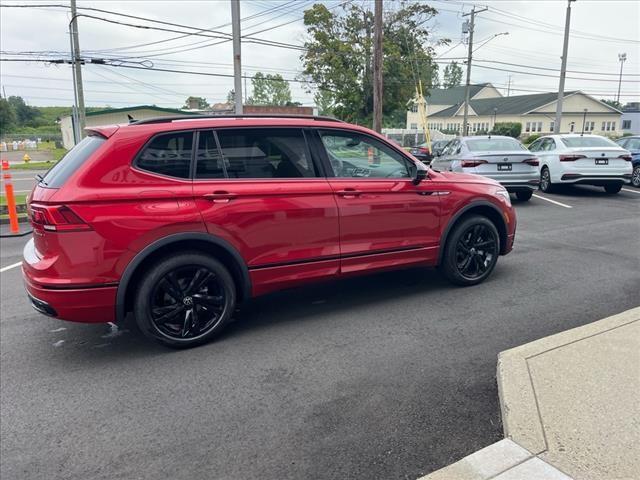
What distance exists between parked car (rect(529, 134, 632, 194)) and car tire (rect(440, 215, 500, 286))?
7809 mm

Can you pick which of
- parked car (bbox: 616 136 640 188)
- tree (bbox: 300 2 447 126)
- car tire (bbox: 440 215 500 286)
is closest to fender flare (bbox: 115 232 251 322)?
car tire (bbox: 440 215 500 286)

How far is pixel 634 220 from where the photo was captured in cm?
926

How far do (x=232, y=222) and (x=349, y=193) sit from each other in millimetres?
1142

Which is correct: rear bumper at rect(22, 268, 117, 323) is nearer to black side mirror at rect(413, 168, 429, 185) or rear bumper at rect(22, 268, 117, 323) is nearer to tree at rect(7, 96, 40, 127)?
black side mirror at rect(413, 168, 429, 185)

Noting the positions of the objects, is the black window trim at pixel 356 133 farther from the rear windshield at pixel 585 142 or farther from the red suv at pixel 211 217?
the rear windshield at pixel 585 142

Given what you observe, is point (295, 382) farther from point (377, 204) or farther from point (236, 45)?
point (236, 45)

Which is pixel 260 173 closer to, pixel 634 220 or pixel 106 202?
pixel 106 202

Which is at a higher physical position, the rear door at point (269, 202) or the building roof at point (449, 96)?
the building roof at point (449, 96)

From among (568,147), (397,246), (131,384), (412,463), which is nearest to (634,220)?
(568,147)

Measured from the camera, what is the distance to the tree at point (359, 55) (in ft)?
114

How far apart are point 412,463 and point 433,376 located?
987mm

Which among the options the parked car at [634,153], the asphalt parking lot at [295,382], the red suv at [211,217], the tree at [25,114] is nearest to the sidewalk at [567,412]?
the asphalt parking lot at [295,382]

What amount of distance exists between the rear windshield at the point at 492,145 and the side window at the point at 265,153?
788cm

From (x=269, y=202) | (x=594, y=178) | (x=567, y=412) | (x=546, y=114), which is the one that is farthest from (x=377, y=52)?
(x=546, y=114)
